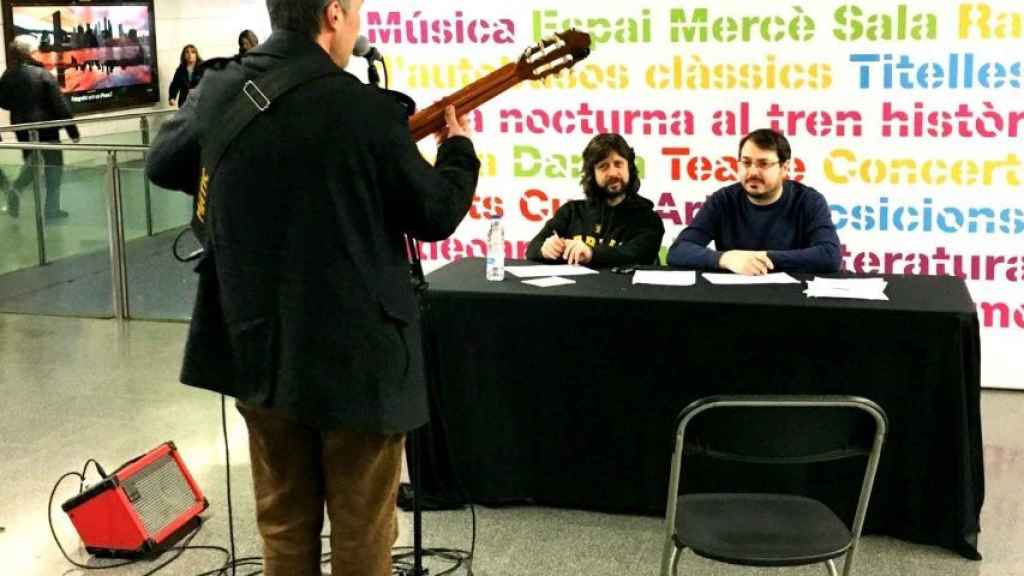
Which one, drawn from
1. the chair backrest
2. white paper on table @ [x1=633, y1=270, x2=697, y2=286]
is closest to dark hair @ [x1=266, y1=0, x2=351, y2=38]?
the chair backrest

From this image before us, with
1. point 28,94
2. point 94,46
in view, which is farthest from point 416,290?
point 94,46

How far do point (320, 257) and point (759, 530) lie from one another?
1003 millimetres

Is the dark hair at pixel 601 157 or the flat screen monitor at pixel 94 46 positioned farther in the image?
the flat screen monitor at pixel 94 46

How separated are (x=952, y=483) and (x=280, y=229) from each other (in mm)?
1957

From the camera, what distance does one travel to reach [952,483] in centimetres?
314

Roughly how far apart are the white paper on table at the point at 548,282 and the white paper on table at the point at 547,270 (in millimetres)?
68

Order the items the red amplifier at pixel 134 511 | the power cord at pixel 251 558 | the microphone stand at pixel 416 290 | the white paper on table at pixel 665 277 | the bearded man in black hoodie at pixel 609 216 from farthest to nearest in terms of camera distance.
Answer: the bearded man in black hoodie at pixel 609 216 < the white paper on table at pixel 665 277 < the red amplifier at pixel 134 511 < the power cord at pixel 251 558 < the microphone stand at pixel 416 290

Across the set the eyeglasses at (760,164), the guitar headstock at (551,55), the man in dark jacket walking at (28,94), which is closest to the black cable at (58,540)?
the guitar headstock at (551,55)

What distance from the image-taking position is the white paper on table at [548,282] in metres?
3.50

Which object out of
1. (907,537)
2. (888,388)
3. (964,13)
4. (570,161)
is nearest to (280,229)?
(888,388)

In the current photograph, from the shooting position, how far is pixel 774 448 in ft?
7.36

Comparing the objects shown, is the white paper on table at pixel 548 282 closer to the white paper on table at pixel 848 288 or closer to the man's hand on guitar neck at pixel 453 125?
the white paper on table at pixel 848 288

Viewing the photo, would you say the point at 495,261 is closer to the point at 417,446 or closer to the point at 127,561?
the point at 417,446

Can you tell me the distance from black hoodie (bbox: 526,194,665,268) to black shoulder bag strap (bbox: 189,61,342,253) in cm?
192
